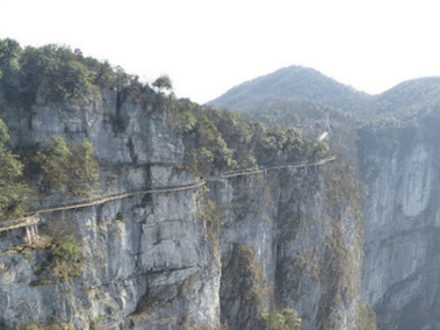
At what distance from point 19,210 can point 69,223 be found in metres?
4.51

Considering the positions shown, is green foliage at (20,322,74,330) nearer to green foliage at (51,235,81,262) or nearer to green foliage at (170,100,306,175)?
green foliage at (51,235,81,262)

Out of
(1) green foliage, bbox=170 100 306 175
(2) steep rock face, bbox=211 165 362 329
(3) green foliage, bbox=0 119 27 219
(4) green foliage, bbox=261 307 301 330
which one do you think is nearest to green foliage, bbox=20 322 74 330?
(3) green foliage, bbox=0 119 27 219

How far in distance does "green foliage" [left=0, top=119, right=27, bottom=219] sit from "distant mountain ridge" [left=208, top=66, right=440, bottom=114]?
103 meters

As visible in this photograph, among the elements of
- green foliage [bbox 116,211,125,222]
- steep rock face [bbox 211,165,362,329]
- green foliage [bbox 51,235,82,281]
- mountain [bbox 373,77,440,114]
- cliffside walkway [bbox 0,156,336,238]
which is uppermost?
mountain [bbox 373,77,440,114]

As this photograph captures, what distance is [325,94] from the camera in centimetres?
16150

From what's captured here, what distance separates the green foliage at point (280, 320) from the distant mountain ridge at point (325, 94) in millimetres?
85866

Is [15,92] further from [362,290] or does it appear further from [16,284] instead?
[362,290]

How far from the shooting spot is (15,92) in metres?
31.7

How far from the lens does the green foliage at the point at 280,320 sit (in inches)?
1844

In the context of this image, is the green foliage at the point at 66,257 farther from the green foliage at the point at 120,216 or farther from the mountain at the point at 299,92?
the mountain at the point at 299,92

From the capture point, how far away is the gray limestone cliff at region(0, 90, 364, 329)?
28.9m

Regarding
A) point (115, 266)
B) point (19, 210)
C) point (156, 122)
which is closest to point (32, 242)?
point (19, 210)

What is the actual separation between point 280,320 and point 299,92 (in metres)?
139

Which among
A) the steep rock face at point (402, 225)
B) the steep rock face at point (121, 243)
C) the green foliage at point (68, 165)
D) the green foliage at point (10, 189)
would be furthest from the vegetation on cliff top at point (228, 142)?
the steep rock face at point (402, 225)
